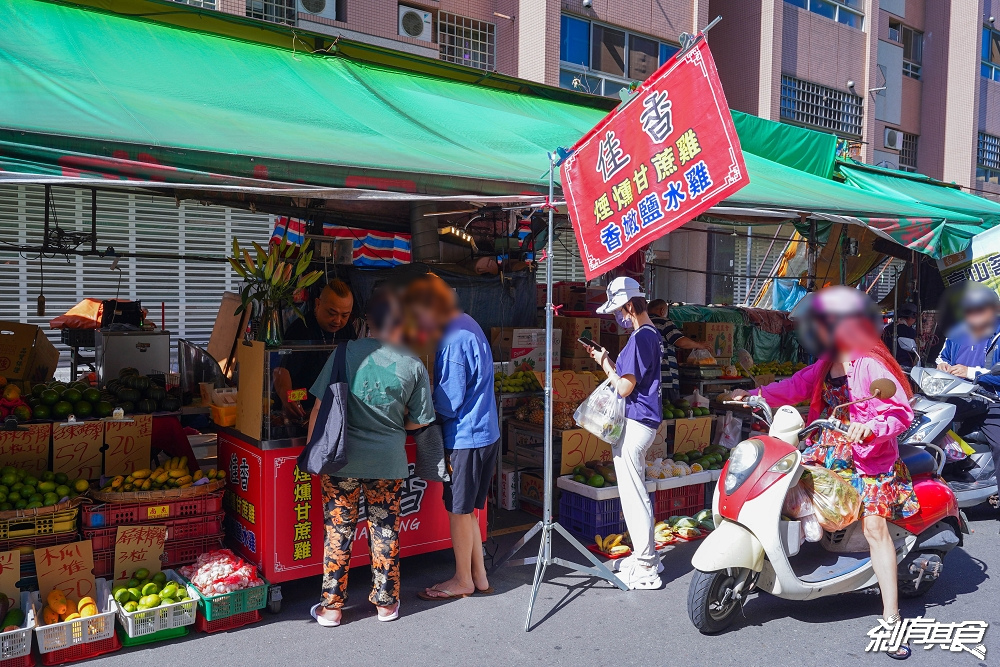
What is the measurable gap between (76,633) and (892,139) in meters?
24.5

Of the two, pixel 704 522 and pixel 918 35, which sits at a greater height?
pixel 918 35

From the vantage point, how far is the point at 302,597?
15.1 ft

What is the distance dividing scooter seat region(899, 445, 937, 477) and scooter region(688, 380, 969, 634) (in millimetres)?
125

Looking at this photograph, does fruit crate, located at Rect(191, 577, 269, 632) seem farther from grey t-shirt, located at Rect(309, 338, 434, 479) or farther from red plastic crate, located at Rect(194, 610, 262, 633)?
grey t-shirt, located at Rect(309, 338, 434, 479)

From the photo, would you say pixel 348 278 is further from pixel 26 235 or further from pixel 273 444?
pixel 26 235

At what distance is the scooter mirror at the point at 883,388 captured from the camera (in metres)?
3.70

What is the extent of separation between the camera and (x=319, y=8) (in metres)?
12.6

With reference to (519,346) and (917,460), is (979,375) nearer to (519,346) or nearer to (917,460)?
(917,460)

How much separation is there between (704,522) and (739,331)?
248 inches

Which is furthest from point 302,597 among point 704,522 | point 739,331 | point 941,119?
point 941,119

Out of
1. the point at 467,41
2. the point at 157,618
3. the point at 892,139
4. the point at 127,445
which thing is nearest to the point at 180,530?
the point at 157,618

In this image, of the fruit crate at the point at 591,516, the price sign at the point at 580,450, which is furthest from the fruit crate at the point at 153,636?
the price sign at the point at 580,450

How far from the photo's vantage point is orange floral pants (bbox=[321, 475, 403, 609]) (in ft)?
13.7

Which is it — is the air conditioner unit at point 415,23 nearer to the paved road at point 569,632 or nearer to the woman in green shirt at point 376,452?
the woman in green shirt at point 376,452
